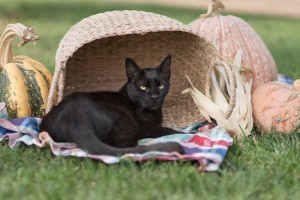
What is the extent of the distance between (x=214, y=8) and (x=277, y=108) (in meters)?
1.60

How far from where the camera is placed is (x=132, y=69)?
430cm

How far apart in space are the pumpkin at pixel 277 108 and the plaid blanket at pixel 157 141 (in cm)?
46

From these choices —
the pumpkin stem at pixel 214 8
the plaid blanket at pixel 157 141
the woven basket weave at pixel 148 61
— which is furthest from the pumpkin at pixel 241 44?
the plaid blanket at pixel 157 141

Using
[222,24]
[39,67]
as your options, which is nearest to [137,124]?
[39,67]

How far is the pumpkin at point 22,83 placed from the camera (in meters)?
4.54

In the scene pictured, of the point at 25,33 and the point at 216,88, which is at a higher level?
the point at 25,33

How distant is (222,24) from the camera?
5.42 metres

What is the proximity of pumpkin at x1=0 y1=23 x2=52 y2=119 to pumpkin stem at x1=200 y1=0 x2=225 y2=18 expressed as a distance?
1835mm

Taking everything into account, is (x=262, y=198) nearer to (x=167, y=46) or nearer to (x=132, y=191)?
(x=132, y=191)

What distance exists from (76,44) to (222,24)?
1831 millimetres

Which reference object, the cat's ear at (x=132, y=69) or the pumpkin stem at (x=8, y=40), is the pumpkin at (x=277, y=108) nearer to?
the cat's ear at (x=132, y=69)

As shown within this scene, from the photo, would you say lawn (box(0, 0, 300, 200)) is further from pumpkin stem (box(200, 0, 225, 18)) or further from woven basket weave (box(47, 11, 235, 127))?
pumpkin stem (box(200, 0, 225, 18))

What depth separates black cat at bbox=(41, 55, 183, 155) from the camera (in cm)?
347

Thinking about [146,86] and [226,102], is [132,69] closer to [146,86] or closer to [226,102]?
[146,86]
